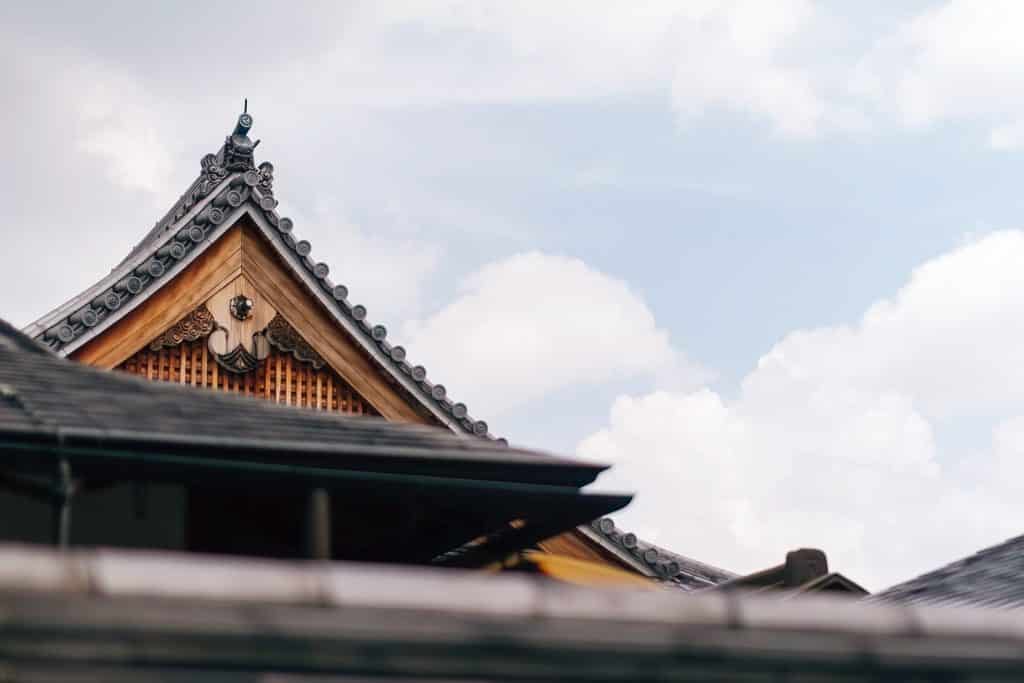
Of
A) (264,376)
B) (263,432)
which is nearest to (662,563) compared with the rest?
(264,376)

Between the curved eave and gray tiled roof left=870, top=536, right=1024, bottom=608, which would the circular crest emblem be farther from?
gray tiled roof left=870, top=536, right=1024, bottom=608

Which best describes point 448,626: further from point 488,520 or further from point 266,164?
point 266,164

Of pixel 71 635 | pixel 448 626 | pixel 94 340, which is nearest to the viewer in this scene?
pixel 71 635

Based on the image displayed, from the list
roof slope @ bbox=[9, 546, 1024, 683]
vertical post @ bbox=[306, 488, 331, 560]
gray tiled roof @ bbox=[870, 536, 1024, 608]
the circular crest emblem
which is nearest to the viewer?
roof slope @ bbox=[9, 546, 1024, 683]

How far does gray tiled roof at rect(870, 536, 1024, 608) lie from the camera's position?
42.7ft

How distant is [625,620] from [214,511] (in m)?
4.46

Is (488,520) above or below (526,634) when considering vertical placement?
above

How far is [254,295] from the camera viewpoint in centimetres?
1772

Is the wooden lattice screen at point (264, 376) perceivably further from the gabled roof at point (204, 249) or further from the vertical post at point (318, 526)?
the vertical post at point (318, 526)

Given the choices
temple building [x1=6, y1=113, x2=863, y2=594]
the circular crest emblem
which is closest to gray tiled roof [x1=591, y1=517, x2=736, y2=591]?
temple building [x1=6, y1=113, x2=863, y2=594]

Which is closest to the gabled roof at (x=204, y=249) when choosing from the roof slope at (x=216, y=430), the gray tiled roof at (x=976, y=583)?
the gray tiled roof at (x=976, y=583)

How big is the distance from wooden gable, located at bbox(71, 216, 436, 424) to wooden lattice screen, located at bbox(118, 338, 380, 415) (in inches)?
0.4

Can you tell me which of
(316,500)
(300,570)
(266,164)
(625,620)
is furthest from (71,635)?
(266,164)

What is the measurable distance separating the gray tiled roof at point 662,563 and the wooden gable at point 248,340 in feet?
7.96
